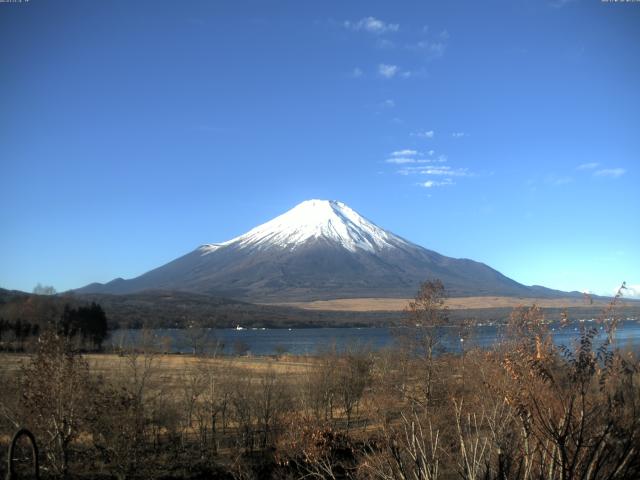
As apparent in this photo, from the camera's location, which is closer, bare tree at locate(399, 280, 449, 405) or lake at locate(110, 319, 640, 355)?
lake at locate(110, 319, 640, 355)

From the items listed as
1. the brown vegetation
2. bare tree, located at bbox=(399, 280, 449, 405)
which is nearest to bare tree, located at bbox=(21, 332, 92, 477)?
the brown vegetation

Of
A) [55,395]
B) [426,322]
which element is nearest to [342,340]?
[426,322]

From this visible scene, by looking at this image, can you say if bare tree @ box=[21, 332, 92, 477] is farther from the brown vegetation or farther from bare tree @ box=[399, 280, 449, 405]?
bare tree @ box=[399, 280, 449, 405]

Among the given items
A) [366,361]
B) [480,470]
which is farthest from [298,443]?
[366,361]

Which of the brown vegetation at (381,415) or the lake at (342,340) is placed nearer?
the brown vegetation at (381,415)

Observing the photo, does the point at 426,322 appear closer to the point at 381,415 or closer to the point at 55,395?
the point at 381,415

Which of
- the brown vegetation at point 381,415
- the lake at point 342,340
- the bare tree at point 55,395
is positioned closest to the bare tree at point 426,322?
the brown vegetation at point 381,415

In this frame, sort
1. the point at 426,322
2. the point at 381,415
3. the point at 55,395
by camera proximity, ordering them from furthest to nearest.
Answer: the point at 426,322
the point at 381,415
the point at 55,395

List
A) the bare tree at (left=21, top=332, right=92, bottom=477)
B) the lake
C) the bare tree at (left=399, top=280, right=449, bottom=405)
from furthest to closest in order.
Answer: the bare tree at (left=399, top=280, right=449, bottom=405) < the bare tree at (left=21, top=332, right=92, bottom=477) < the lake

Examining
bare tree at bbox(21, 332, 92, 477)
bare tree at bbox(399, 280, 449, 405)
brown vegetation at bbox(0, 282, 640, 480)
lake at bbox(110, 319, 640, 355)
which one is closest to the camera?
brown vegetation at bbox(0, 282, 640, 480)

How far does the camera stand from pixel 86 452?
63.6ft

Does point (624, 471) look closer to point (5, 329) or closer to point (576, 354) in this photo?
point (576, 354)

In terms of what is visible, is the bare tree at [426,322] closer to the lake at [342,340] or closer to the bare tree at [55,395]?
the lake at [342,340]

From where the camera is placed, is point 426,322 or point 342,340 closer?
point 426,322
